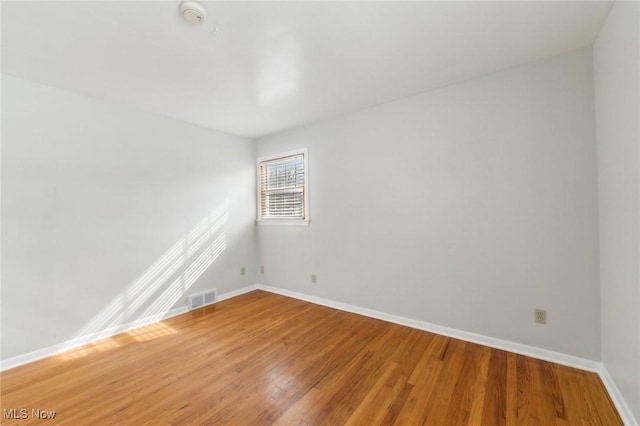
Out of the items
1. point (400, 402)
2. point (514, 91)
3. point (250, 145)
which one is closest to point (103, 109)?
point (250, 145)

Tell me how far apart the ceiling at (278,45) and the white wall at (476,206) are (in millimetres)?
292

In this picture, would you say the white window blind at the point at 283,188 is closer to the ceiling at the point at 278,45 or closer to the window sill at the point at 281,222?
the window sill at the point at 281,222

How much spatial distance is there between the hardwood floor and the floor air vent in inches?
27.0

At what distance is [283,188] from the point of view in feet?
13.2

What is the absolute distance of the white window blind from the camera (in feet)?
12.5

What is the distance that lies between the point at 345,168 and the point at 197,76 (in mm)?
1876

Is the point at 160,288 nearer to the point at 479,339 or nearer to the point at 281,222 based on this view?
the point at 281,222

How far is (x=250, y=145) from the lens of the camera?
427 centimetres

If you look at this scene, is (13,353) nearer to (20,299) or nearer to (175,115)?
(20,299)

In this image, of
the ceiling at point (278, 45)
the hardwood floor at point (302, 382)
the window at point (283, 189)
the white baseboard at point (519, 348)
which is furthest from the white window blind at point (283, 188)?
the hardwood floor at point (302, 382)

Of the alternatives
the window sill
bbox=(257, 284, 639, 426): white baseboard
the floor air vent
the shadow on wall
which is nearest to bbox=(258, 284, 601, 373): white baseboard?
bbox=(257, 284, 639, 426): white baseboard

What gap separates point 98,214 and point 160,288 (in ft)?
3.55

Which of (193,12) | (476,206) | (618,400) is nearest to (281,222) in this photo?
(476,206)

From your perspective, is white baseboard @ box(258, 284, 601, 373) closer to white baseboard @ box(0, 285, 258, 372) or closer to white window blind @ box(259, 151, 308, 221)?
white window blind @ box(259, 151, 308, 221)
